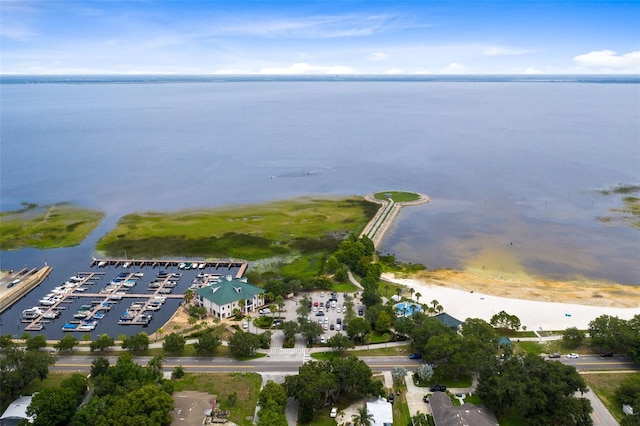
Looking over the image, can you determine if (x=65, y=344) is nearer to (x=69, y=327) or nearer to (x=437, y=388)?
(x=69, y=327)

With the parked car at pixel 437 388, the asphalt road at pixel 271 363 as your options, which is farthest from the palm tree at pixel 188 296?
the parked car at pixel 437 388

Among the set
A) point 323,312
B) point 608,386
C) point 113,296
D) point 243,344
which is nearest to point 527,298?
point 608,386

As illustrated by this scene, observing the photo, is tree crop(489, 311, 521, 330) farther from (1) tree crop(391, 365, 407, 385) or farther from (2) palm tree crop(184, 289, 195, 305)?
(2) palm tree crop(184, 289, 195, 305)

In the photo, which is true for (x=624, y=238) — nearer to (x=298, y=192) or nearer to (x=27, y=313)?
(x=298, y=192)

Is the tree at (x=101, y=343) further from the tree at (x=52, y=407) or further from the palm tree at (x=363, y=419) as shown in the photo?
the palm tree at (x=363, y=419)

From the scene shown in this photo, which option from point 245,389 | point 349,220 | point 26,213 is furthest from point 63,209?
point 245,389

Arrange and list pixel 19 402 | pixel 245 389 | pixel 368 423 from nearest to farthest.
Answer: pixel 368 423
pixel 19 402
pixel 245 389
